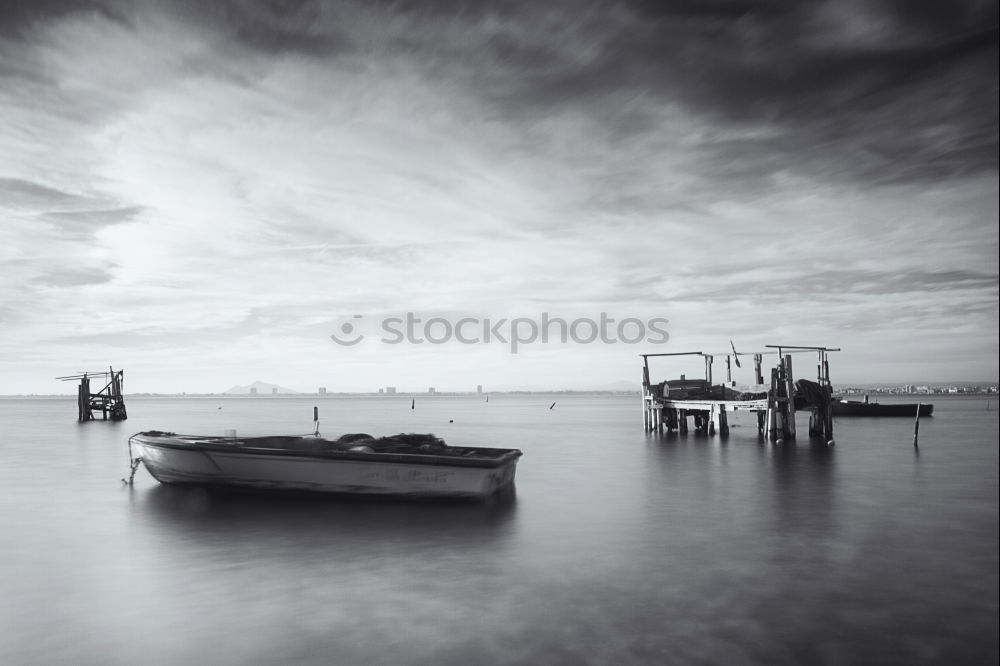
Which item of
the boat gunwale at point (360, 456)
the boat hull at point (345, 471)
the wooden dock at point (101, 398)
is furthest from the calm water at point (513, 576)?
the wooden dock at point (101, 398)

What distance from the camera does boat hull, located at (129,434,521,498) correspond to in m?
17.0

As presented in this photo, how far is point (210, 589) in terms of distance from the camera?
36.8 feet

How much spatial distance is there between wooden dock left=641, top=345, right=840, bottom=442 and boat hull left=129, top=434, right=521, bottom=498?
2465 cm

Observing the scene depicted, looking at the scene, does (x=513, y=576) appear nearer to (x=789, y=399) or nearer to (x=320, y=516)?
(x=320, y=516)

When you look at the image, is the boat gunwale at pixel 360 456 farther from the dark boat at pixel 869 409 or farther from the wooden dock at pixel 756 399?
the dark boat at pixel 869 409

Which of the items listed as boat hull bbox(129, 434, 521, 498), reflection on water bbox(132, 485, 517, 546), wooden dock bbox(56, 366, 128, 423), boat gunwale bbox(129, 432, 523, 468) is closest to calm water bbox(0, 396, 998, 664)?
reflection on water bbox(132, 485, 517, 546)

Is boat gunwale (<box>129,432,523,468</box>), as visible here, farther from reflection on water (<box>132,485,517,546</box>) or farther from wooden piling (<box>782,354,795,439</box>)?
wooden piling (<box>782,354,795,439</box>)

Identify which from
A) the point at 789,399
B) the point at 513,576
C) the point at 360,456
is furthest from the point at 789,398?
the point at 513,576

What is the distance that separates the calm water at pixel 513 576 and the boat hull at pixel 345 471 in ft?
1.98

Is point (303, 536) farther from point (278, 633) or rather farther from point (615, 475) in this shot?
point (615, 475)

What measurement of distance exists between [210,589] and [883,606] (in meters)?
10.3

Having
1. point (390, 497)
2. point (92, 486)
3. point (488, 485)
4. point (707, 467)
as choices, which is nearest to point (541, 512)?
point (488, 485)

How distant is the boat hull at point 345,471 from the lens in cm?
1703

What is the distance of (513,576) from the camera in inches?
472
